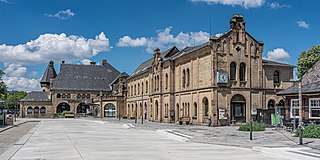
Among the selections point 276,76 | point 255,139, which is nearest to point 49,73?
point 276,76

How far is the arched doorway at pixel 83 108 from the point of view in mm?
99438

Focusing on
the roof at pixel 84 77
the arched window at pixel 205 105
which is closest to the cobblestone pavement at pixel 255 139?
the arched window at pixel 205 105

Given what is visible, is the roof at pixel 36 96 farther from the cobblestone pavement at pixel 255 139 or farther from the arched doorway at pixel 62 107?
the cobblestone pavement at pixel 255 139

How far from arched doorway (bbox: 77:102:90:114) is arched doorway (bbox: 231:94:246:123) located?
6267cm

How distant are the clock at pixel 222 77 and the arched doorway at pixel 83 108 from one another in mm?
63072

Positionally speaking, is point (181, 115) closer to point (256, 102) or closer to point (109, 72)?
point (256, 102)

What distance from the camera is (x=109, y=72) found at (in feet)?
362

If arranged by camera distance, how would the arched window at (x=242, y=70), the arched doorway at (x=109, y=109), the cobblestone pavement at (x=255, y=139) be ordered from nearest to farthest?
the cobblestone pavement at (x=255, y=139)
the arched window at (x=242, y=70)
the arched doorway at (x=109, y=109)

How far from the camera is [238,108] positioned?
42969mm

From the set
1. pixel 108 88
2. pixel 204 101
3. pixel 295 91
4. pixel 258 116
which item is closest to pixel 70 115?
pixel 108 88

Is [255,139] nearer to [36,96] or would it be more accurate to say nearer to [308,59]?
[308,59]

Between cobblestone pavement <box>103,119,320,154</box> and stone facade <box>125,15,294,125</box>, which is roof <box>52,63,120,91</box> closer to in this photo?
stone facade <box>125,15,294,125</box>

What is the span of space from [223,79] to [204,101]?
4099 mm

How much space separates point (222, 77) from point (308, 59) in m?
26.1
